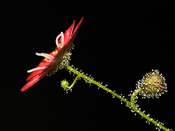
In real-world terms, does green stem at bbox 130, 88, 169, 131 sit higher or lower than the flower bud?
lower

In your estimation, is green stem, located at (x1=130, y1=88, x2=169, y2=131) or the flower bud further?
the flower bud

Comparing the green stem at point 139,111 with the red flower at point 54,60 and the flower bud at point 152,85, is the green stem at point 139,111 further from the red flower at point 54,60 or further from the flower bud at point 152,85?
the red flower at point 54,60

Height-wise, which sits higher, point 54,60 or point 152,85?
point 152,85

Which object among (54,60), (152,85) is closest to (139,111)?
(152,85)

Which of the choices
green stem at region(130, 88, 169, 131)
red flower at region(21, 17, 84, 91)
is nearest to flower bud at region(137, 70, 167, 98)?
green stem at region(130, 88, 169, 131)

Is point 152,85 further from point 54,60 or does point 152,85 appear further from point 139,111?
point 54,60

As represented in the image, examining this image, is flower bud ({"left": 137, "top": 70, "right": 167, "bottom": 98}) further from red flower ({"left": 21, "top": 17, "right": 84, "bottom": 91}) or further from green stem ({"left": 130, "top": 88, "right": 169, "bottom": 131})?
red flower ({"left": 21, "top": 17, "right": 84, "bottom": 91})

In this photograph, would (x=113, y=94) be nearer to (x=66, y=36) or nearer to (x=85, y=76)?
(x=85, y=76)

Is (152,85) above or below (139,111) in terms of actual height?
above
